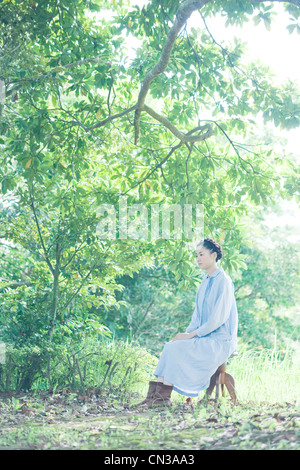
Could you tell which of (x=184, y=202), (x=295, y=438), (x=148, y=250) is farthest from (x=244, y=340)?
(x=295, y=438)

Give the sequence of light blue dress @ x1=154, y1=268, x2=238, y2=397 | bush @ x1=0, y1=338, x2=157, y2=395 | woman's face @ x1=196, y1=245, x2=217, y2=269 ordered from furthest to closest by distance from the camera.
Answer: bush @ x1=0, y1=338, x2=157, y2=395 < woman's face @ x1=196, y1=245, x2=217, y2=269 < light blue dress @ x1=154, y1=268, x2=238, y2=397

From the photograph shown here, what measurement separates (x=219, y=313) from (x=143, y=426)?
51.2 inches

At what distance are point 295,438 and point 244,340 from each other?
8480 mm

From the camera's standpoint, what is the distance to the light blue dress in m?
4.62

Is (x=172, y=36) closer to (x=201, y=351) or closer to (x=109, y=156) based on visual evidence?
(x=109, y=156)

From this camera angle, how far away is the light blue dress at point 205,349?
4625 millimetres

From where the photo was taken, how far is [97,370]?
574 cm

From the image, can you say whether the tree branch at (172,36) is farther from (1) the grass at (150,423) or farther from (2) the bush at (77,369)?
(1) the grass at (150,423)

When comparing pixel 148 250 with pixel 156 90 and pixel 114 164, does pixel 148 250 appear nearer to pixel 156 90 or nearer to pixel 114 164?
pixel 114 164

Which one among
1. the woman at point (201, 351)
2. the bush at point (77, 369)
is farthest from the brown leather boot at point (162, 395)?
the bush at point (77, 369)

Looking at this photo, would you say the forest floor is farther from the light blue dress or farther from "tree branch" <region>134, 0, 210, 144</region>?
"tree branch" <region>134, 0, 210, 144</region>

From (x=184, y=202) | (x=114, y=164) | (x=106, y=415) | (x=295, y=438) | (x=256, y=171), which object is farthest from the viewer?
(x=114, y=164)

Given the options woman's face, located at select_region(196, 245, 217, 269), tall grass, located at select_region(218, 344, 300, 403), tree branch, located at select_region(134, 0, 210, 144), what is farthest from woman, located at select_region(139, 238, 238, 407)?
tree branch, located at select_region(134, 0, 210, 144)

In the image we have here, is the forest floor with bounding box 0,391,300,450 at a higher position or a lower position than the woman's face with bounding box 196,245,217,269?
lower
